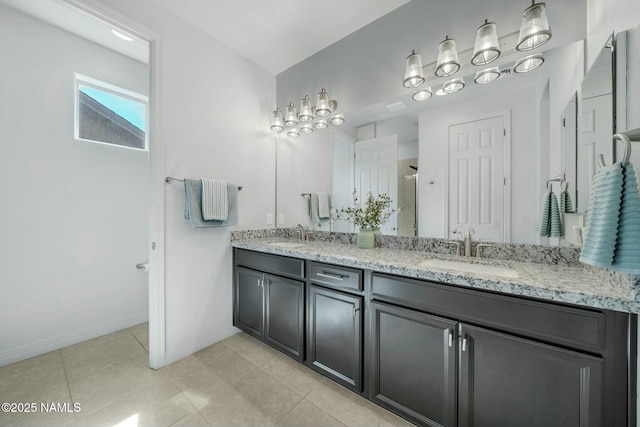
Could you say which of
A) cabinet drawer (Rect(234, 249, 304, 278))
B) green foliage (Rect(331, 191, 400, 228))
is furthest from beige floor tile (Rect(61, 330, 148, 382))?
green foliage (Rect(331, 191, 400, 228))

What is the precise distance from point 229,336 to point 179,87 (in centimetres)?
218

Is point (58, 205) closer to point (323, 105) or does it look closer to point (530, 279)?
point (323, 105)

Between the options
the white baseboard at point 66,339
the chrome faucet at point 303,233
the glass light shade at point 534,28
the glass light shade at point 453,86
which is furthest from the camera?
the chrome faucet at point 303,233

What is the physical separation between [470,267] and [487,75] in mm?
1159

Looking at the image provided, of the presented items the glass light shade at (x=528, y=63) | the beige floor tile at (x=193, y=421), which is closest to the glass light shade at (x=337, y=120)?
the glass light shade at (x=528, y=63)

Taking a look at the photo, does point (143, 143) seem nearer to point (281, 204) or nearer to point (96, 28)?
point (96, 28)

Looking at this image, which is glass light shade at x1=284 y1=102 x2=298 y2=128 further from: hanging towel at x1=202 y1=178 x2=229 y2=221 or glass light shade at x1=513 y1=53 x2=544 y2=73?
glass light shade at x1=513 y1=53 x2=544 y2=73

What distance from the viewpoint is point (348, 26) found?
2.07 m

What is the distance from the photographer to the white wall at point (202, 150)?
1.89 meters

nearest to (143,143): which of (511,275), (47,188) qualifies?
(47,188)

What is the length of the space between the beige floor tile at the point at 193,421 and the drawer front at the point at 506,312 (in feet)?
3.98

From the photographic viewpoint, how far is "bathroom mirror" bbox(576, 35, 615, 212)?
997 mm

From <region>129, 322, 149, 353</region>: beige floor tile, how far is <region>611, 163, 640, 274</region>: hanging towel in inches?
113

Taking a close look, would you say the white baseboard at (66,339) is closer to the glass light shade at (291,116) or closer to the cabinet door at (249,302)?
the cabinet door at (249,302)
